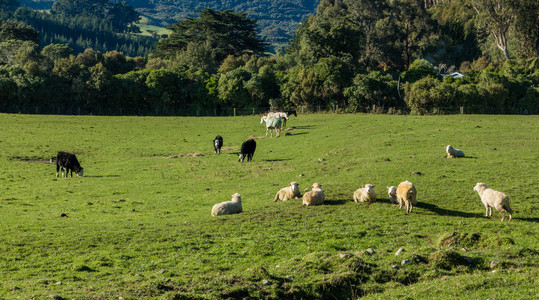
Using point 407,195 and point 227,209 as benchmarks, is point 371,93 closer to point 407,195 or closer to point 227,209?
point 407,195

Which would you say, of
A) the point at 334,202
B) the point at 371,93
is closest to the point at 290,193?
the point at 334,202

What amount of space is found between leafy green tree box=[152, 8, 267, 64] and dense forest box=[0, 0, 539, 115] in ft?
0.93

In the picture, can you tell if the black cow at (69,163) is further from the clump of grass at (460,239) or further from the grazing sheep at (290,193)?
the clump of grass at (460,239)

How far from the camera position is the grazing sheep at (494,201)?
16.5 meters

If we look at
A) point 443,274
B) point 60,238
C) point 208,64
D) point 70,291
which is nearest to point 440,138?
point 443,274

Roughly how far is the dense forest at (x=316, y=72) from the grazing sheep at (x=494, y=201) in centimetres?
5222

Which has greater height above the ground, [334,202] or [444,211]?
[444,211]

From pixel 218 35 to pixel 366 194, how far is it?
106 meters

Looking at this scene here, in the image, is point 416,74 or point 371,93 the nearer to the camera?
point 371,93

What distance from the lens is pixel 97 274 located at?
12.3 metres

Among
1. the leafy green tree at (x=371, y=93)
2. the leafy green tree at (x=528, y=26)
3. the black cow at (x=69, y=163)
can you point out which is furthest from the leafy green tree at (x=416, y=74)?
the black cow at (x=69, y=163)

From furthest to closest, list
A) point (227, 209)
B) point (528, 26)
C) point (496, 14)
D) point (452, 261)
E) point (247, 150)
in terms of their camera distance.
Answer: point (528, 26)
point (496, 14)
point (247, 150)
point (227, 209)
point (452, 261)

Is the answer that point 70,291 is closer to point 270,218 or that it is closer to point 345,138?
point 270,218

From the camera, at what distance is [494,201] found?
55.2 ft
